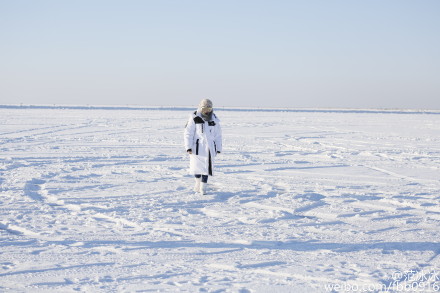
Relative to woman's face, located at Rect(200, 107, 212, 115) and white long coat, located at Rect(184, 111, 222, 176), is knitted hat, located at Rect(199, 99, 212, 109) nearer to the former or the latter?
woman's face, located at Rect(200, 107, 212, 115)

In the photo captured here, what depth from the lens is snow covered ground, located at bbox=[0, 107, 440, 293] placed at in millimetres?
3141

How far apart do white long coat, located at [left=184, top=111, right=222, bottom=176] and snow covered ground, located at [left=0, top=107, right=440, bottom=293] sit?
400 mm

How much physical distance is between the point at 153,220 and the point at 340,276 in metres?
2.24

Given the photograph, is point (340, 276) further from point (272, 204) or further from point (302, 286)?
point (272, 204)

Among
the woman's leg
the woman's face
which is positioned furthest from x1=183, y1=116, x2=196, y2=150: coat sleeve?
the woman's leg

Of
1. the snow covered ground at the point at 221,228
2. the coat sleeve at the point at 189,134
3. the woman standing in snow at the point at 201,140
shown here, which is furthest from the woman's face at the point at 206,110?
the snow covered ground at the point at 221,228

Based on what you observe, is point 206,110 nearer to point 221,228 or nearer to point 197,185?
point 197,185

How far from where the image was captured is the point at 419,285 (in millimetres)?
3020

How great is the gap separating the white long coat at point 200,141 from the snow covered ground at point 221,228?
1.31 feet

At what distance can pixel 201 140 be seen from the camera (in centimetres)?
633

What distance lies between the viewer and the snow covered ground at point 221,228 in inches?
124

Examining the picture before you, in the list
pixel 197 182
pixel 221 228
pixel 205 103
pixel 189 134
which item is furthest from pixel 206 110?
pixel 221 228

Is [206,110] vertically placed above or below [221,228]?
above

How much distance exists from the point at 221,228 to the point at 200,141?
6.86 feet
